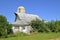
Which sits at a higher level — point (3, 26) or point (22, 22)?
point (22, 22)

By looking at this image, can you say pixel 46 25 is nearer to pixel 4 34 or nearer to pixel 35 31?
pixel 35 31

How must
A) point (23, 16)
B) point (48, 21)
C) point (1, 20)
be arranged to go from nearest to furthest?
point (1, 20) → point (48, 21) → point (23, 16)

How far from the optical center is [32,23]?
60469 mm

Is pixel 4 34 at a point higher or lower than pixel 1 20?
lower

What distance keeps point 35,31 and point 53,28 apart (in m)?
5.32

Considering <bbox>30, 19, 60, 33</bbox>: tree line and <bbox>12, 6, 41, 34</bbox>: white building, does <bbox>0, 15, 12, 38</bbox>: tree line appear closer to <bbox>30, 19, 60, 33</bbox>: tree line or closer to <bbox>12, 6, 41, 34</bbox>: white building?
<bbox>30, 19, 60, 33</bbox>: tree line

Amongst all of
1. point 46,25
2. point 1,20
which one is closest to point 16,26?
point 46,25

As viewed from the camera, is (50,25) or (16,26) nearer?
(50,25)

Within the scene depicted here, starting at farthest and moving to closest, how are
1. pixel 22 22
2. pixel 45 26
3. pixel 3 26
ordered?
1. pixel 22 22
2. pixel 45 26
3. pixel 3 26

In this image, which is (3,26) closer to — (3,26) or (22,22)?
(3,26)

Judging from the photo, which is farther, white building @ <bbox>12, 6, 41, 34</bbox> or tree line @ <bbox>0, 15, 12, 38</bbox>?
white building @ <bbox>12, 6, 41, 34</bbox>

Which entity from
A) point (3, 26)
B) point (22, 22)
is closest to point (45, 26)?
point (22, 22)

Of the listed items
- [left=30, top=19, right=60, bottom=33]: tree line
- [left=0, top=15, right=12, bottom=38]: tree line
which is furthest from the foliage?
[left=30, top=19, right=60, bottom=33]: tree line

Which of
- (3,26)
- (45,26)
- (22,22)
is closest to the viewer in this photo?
(3,26)
